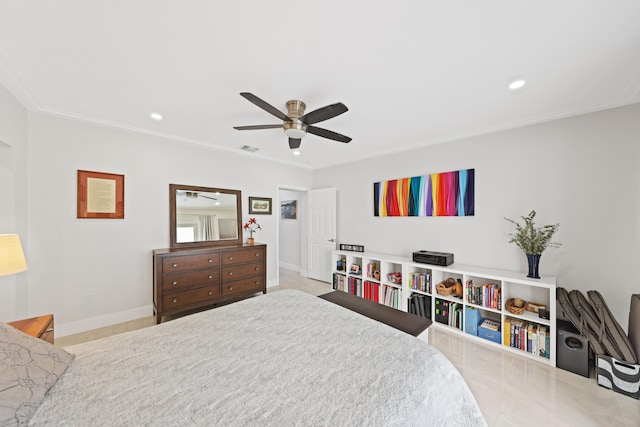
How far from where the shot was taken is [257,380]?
3.41 feet

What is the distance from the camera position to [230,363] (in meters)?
1.16

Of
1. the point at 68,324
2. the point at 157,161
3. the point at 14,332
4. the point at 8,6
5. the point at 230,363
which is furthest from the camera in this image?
the point at 157,161

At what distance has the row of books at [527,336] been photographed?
91.7 inches

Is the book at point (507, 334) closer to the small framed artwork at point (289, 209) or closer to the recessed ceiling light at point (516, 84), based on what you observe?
the recessed ceiling light at point (516, 84)

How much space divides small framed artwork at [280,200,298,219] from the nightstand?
445 cm

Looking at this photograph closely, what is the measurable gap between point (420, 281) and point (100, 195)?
168 inches

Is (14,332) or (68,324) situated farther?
(68,324)

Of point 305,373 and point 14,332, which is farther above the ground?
point 14,332

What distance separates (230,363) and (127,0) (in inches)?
77.6

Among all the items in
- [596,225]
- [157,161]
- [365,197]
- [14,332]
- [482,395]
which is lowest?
[482,395]

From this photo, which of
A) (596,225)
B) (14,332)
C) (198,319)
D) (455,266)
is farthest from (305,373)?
(596,225)

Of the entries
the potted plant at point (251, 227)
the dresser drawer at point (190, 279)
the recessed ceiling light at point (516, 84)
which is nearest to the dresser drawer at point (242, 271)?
the dresser drawer at point (190, 279)

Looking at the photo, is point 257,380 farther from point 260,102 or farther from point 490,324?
point 490,324

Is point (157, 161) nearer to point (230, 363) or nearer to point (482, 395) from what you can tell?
point (230, 363)
